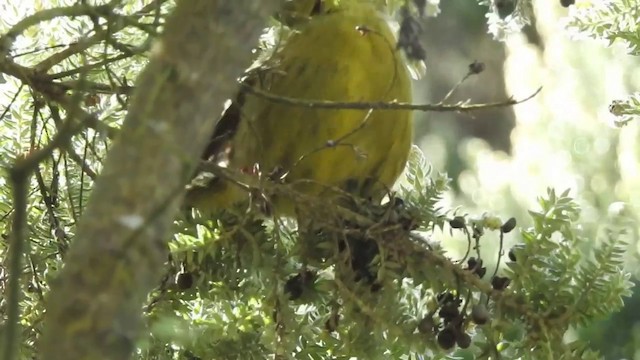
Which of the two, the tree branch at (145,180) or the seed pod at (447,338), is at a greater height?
the tree branch at (145,180)

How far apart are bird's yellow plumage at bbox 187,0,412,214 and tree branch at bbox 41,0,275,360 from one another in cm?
49

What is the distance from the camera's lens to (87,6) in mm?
606

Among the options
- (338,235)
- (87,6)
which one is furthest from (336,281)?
(87,6)

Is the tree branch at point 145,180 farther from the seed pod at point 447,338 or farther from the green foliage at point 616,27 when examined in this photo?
the green foliage at point 616,27

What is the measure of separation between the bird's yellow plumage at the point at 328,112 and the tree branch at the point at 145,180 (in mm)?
493

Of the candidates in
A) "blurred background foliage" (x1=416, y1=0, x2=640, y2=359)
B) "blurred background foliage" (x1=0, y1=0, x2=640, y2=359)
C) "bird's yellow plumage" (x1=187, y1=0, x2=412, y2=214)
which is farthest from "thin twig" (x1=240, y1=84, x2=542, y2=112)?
"blurred background foliage" (x1=416, y1=0, x2=640, y2=359)

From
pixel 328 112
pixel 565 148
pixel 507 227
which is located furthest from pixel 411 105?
pixel 565 148

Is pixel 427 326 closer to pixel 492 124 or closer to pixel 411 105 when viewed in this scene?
pixel 411 105

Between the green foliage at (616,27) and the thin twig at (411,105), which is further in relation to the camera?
the green foliage at (616,27)

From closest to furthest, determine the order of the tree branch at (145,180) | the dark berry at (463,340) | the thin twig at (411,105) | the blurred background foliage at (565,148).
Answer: the tree branch at (145,180) → the thin twig at (411,105) → the dark berry at (463,340) → the blurred background foliage at (565,148)

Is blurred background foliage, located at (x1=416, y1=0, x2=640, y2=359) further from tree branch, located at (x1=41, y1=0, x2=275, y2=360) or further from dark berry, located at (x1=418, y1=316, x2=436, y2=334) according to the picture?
tree branch, located at (x1=41, y1=0, x2=275, y2=360)

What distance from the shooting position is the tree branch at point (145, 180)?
0.35 m

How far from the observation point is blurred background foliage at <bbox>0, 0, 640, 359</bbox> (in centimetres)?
78

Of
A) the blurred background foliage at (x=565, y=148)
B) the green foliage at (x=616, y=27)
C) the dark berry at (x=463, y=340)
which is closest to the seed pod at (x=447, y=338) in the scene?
the dark berry at (x=463, y=340)
